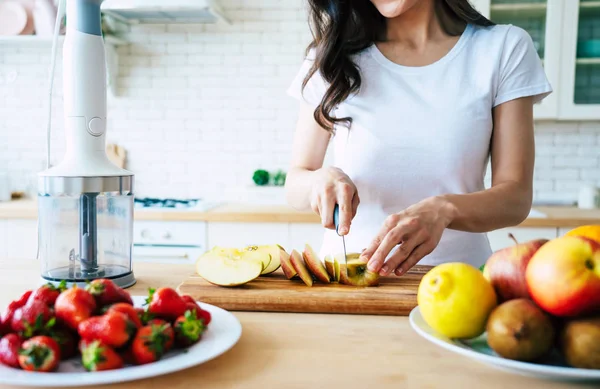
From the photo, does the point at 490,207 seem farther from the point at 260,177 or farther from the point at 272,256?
the point at 260,177

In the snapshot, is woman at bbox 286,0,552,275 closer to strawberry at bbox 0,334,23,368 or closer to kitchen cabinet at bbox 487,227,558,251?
strawberry at bbox 0,334,23,368

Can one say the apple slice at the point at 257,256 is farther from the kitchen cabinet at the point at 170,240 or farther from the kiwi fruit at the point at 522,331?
the kitchen cabinet at the point at 170,240

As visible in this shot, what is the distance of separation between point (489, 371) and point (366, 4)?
3.56 ft

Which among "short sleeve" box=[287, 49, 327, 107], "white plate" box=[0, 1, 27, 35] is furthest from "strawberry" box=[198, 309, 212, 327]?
"white plate" box=[0, 1, 27, 35]

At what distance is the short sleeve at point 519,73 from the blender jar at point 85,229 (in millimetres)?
901

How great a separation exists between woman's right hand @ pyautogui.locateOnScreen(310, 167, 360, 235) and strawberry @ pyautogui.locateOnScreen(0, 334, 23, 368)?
0.57 meters

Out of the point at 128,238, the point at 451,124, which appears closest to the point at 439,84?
the point at 451,124

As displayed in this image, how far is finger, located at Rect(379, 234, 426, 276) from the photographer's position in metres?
0.99

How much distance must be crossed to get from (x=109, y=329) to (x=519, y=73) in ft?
3.68

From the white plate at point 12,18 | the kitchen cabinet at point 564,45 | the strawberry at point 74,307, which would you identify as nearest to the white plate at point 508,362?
the strawberry at point 74,307

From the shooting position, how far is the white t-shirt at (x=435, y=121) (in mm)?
1364

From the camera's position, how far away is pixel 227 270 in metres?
1.07

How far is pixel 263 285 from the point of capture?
1057 mm

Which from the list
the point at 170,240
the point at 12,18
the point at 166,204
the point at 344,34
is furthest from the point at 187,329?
the point at 12,18
